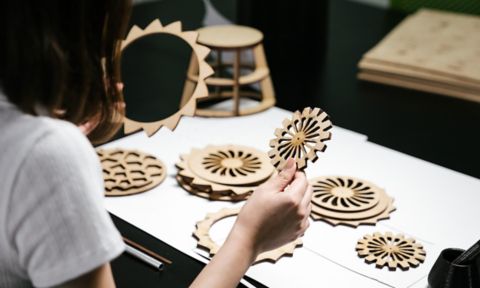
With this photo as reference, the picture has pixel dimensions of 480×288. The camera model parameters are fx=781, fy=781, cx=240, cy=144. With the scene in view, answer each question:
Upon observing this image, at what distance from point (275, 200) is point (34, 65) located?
411 millimetres

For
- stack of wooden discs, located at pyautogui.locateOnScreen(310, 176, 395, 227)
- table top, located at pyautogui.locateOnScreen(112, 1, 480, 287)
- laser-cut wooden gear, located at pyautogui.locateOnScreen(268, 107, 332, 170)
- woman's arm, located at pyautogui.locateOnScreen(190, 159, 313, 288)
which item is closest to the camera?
woman's arm, located at pyautogui.locateOnScreen(190, 159, 313, 288)

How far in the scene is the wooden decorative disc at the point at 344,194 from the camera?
1.32 meters

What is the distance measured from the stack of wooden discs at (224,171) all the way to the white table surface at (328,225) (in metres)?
0.02

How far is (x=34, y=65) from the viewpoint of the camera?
0.71 metres

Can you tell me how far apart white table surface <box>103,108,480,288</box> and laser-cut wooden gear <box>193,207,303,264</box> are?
0.4 inches

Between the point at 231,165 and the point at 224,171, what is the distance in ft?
0.07

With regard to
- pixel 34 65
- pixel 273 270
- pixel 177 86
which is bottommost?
pixel 177 86

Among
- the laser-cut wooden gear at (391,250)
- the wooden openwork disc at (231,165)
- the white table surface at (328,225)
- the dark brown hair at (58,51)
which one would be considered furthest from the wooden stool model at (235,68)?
the dark brown hair at (58,51)

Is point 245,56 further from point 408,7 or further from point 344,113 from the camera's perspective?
point 408,7

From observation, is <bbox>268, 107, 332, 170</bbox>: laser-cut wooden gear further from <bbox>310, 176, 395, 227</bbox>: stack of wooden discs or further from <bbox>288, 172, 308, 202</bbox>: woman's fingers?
<bbox>310, 176, 395, 227</bbox>: stack of wooden discs

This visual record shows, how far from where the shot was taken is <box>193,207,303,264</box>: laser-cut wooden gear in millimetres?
1182

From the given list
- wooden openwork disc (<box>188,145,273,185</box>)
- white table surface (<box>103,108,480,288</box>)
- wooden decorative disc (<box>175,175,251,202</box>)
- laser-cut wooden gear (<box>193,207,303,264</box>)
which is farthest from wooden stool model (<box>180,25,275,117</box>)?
laser-cut wooden gear (<box>193,207,303,264</box>)

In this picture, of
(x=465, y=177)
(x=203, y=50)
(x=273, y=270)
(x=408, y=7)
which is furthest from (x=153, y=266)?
(x=408, y=7)

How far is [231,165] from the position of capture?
4.72 ft
